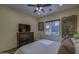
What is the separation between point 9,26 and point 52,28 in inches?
23.4

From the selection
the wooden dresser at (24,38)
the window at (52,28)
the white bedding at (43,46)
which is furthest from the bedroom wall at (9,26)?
the window at (52,28)

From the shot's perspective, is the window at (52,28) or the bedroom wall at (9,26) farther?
the window at (52,28)

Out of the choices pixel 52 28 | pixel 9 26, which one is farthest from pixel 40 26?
pixel 9 26

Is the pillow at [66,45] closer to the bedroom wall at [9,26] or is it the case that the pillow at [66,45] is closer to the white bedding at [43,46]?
the white bedding at [43,46]

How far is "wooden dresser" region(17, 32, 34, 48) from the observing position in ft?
3.70

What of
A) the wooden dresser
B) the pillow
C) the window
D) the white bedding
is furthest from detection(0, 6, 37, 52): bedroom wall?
the pillow

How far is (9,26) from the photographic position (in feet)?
3.59

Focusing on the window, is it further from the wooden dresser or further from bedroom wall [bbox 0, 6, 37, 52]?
bedroom wall [bbox 0, 6, 37, 52]

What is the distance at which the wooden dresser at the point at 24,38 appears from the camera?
1129 millimetres

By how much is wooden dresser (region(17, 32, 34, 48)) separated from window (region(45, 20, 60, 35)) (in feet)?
0.77

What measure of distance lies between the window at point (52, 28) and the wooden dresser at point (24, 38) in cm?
23

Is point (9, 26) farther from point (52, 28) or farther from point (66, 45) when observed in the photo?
point (66, 45)
